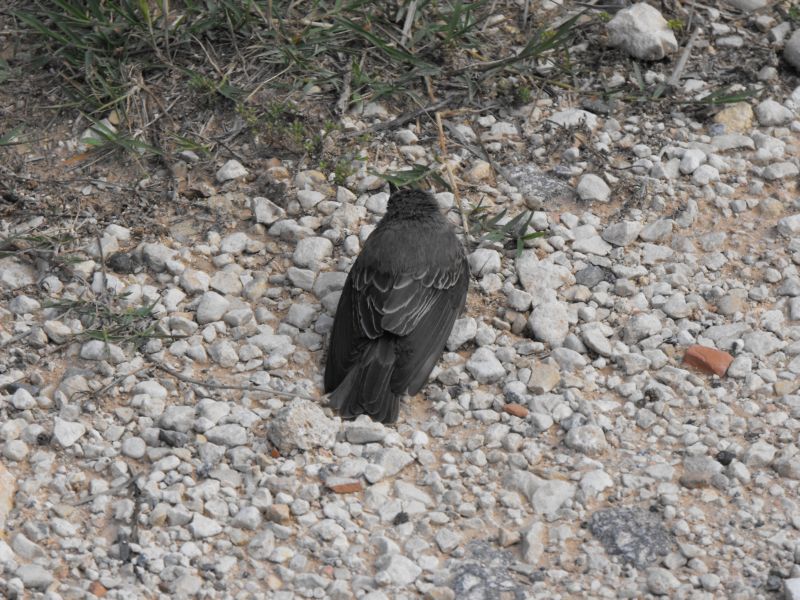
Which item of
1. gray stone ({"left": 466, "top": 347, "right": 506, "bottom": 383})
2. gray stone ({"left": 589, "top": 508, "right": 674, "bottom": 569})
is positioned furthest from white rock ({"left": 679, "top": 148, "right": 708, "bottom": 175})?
gray stone ({"left": 589, "top": 508, "right": 674, "bottom": 569})

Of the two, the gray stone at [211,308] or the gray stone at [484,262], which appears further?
the gray stone at [484,262]

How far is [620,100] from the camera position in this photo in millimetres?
8102

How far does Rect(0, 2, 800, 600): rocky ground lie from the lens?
5102mm

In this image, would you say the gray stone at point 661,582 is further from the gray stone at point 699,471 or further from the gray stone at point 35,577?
the gray stone at point 35,577

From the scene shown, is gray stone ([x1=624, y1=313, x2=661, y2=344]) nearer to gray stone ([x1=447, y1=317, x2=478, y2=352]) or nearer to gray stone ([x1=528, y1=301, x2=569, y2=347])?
gray stone ([x1=528, y1=301, x2=569, y2=347])

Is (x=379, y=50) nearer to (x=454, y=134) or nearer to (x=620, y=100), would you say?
(x=454, y=134)

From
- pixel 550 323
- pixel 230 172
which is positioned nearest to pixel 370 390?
pixel 550 323

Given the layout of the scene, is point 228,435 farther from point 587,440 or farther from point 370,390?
point 587,440

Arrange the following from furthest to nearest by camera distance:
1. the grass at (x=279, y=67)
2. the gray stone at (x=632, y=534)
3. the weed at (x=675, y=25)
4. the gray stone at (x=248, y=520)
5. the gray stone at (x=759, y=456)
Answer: the weed at (x=675, y=25) → the grass at (x=279, y=67) → the gray stone at (x=759, y=456) → the gray stone at (x=248, y=520) → the gray stone at (x=632, y=534)

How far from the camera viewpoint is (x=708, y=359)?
627cm

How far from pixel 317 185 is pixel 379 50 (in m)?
1.22

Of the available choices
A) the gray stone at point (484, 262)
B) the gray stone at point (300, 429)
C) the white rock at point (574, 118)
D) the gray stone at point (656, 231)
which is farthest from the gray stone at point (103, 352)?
the white rock at point (574, 118)

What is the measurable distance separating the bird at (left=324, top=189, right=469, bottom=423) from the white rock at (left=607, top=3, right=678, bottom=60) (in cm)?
221

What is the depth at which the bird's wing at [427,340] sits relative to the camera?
6.21 metres
